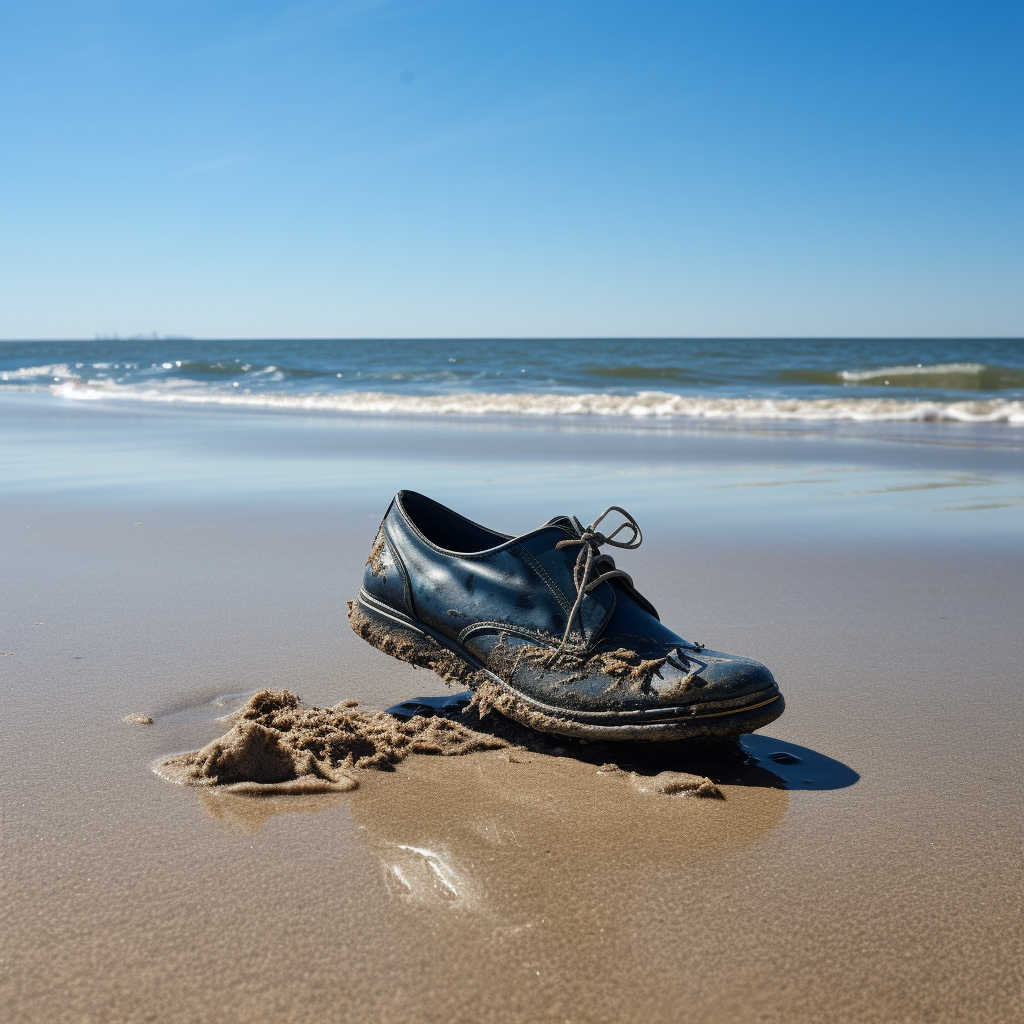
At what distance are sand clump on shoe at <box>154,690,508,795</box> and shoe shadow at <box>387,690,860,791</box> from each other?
0.22 ft

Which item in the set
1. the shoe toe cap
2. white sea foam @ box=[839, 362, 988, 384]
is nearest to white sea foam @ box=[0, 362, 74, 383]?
white sea foam @ box=[839, 362, 988, 384]

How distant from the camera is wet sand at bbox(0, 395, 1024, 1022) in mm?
1016

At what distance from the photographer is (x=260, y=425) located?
942 centimetres

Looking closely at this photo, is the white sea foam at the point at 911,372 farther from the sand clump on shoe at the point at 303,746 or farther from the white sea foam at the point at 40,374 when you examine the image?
the sand clump on shoe at the point at 303,746

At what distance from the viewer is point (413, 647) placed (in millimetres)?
1908

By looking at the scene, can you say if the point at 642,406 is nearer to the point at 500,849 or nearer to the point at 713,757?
the point at 713,757

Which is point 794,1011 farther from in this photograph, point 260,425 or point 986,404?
point 986,404

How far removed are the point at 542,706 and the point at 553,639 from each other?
124mm

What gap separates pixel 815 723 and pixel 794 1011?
3.08 feet

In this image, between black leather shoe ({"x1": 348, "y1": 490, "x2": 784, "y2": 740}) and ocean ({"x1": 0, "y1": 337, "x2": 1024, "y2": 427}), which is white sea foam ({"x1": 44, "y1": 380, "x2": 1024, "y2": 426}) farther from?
black leather shoe ({"x1": 348, "y1": 490, "x2": 784, "y2": 740})

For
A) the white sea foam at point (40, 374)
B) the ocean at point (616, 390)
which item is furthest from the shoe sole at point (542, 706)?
the white sea foam at point (40, 374)

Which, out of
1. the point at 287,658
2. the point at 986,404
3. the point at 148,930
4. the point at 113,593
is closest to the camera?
the point at 148,930

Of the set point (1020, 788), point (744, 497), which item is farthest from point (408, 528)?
point (744, 497)

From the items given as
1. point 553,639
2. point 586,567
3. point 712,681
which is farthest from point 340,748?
point 712,681
